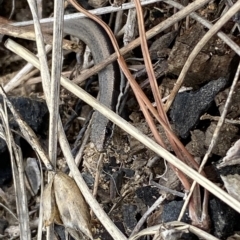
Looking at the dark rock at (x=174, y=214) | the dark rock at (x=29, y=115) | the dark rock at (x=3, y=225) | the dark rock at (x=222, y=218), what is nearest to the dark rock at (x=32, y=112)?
the dark rock at (x=29, y=115)

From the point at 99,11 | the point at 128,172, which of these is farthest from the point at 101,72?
the point at 128,172

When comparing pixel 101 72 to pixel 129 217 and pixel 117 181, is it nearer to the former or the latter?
Result: pixel 117 181

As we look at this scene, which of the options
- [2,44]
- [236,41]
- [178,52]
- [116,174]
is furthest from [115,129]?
[2,44]

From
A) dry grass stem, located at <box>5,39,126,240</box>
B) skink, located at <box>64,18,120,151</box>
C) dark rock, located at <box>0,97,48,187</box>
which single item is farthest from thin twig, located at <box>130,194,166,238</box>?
dark rock, located at <box>0,97,48,187</box>

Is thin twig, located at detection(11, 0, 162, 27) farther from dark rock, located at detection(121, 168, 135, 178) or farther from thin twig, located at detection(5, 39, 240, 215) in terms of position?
dark rock, located at detection(121, 168, 135, 178)

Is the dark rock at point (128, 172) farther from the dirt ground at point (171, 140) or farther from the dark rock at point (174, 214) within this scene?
the dark rock at point (174, 214)

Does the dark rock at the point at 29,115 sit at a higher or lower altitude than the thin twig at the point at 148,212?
higher

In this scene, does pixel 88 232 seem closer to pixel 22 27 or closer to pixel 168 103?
pixel 168 103
